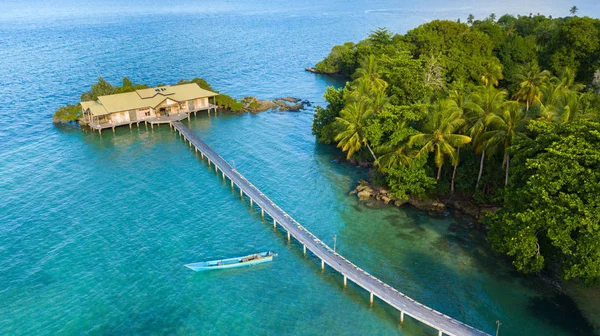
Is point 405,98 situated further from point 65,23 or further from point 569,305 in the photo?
point 65,23

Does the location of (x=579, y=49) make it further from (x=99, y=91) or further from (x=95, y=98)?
(x=95, y=98)

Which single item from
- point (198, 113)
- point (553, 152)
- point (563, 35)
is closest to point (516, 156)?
point (553, 152)

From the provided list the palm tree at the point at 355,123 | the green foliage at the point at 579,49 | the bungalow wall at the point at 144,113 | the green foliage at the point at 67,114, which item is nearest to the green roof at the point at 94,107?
the green foliage at the point at 67,114

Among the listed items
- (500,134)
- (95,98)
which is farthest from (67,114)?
(500,134)

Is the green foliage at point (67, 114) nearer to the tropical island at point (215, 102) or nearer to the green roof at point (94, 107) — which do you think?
the tropical island at point (215, 102)

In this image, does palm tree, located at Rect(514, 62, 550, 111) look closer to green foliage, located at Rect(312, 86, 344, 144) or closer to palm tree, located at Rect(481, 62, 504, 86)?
palm tree, located at Rect(481, 62, 504, 86)

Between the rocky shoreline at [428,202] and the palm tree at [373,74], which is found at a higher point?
the palm tree at [373,74]
